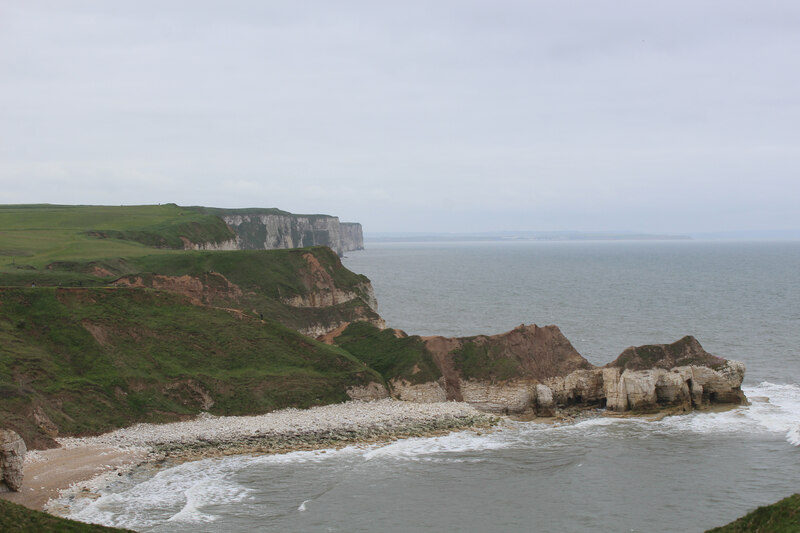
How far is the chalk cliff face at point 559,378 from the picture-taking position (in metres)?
50.3

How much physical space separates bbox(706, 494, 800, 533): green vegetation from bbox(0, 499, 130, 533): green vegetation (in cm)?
2138

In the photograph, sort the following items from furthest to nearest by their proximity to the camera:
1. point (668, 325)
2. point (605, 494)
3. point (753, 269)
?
1. point (753, 269)
2. point (668, 325)
3. point (605, 494)

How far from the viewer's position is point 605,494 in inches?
1382

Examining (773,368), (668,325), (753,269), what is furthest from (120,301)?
(753,269)

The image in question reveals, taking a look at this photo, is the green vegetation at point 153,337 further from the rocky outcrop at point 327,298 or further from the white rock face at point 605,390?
the white rock face at point 605,390

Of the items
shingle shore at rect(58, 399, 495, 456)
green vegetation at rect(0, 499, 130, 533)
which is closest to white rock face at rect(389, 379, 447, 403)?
shingle shore at rect(58, 399, 495, 456)

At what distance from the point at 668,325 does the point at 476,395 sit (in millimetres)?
41743

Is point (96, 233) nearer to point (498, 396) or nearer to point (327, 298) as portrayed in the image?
point (327, 298)

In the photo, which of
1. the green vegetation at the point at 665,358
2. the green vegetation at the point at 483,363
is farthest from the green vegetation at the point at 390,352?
the green vegetation at the point at 665,358

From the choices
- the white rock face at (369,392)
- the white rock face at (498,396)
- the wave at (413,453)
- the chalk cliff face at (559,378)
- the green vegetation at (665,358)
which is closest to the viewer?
the wave at (413,453)

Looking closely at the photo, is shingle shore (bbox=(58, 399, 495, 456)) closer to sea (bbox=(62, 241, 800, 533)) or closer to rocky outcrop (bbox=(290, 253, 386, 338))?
sea (bbox=(62, 241, 800, 533))

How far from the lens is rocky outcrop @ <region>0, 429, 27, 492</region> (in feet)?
104

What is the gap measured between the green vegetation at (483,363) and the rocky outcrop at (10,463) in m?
31.7

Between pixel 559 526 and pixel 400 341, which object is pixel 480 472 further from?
pixel 400 341
